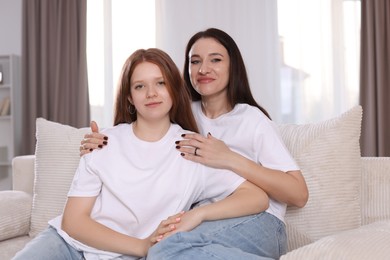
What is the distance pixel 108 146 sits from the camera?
1553mm

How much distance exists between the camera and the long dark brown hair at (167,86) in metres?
1.58

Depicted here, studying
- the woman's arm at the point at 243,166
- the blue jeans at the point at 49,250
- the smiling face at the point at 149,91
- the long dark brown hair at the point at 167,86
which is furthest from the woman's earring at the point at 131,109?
the blue jeans at the point at 49,250

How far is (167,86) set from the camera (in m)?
1.58

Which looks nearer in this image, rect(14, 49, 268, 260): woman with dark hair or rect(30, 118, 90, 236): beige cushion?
rect(14, 49, 268, 260): woman with dark hair

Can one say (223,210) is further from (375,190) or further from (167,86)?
(375,190)

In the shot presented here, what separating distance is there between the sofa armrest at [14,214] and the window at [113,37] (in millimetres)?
2724

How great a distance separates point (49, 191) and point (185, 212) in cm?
66

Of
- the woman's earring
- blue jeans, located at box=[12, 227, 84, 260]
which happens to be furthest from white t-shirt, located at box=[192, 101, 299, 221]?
blue jeans, located at box=[12, 227, 84, 260]

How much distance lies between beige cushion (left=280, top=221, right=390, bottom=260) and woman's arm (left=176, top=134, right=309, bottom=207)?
45cm

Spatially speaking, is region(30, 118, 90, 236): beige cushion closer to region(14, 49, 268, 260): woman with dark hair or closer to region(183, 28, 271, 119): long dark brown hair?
region(14, 49, 268, 260): woman with dark hair

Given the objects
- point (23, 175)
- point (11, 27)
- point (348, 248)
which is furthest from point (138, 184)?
point (11, 27)

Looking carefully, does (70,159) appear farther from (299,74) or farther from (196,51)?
(299,74)

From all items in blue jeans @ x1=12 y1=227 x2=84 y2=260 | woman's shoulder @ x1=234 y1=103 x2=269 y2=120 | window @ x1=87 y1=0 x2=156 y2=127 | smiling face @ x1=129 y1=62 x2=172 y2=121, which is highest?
window @ x1=87 y1=0 x2=156 y2=127

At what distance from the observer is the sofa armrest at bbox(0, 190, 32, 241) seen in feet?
5.90
